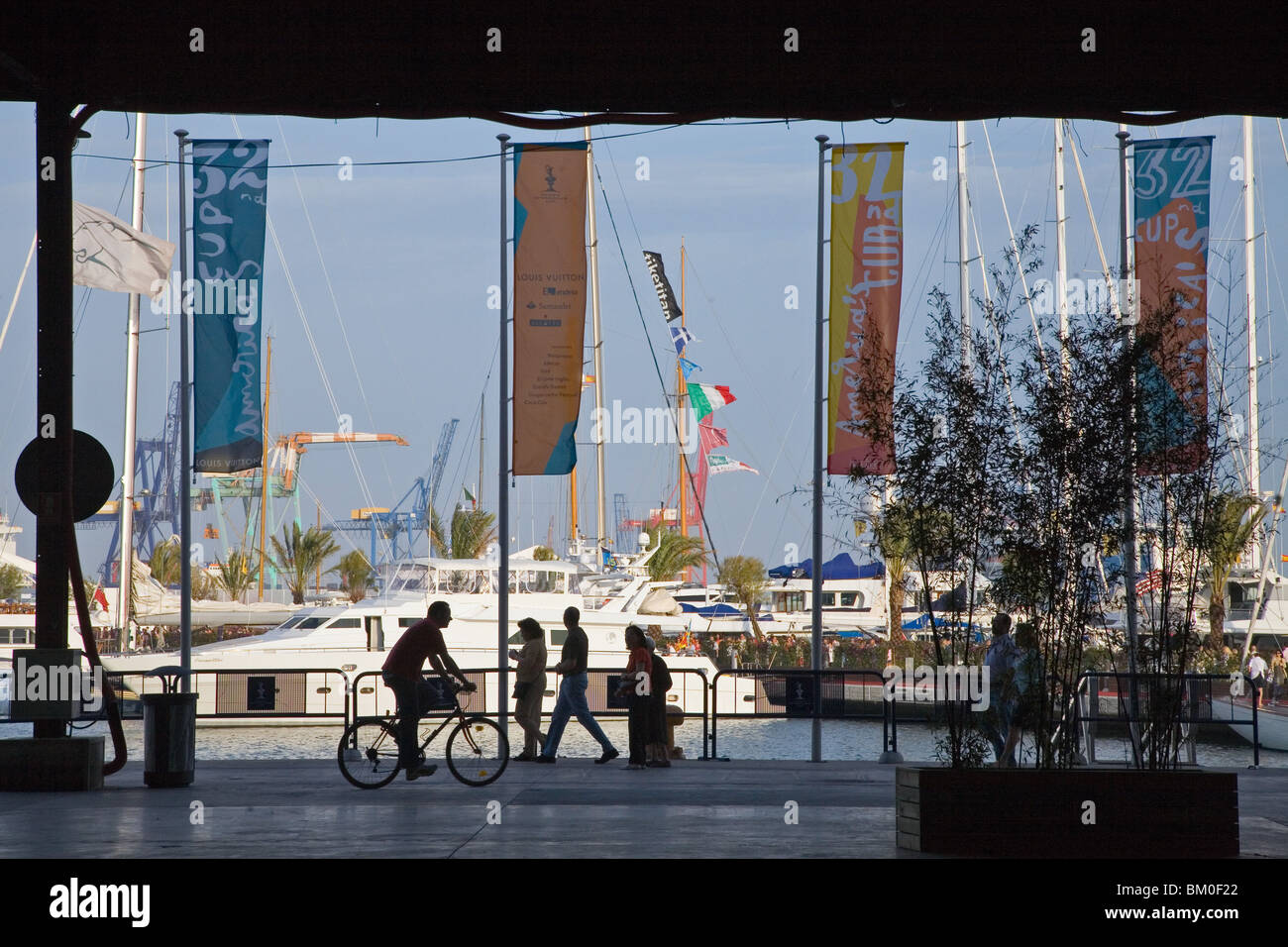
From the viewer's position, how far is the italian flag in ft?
203

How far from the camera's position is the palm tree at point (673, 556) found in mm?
74125

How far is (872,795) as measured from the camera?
14078 millimetres

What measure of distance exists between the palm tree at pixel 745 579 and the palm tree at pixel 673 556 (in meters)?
3.10

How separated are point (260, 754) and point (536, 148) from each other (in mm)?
14598

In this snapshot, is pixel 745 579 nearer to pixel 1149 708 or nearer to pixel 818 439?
pixel 818 439

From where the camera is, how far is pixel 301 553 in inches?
3354

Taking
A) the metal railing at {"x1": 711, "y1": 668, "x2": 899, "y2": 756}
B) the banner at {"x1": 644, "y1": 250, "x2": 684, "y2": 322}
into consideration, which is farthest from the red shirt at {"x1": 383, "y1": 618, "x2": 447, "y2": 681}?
the banner at {"x1": 644, "y1": 250, "x2": 684, "y2": 322}

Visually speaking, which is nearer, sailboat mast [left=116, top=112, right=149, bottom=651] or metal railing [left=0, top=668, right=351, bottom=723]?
metal railing [left=0, top=668, right=351, bottom=723]

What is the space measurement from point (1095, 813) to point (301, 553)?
79848mm

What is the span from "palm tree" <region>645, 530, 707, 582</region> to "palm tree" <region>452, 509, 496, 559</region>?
10853mm

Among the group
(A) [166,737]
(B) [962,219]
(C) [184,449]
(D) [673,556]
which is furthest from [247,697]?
(D) [673,556]

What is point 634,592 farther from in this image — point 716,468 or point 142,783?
point 716,468

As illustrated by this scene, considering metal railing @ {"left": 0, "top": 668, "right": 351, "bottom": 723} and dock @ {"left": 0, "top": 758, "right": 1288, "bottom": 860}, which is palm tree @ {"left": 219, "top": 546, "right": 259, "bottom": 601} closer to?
metal railing @ {"left": 0, "top": 668, "right": 351, "bottom": 723}
